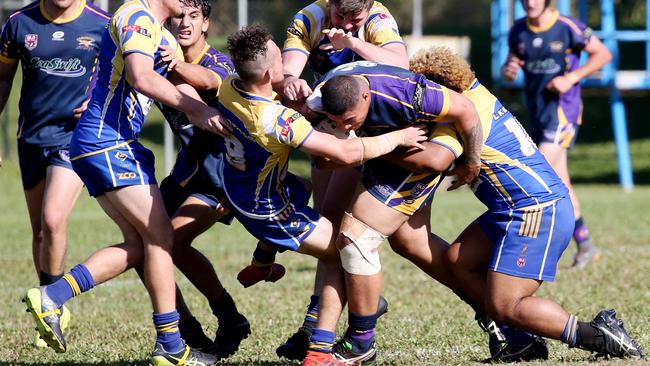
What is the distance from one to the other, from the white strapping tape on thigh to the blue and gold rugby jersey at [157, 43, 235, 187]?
37.4 inches

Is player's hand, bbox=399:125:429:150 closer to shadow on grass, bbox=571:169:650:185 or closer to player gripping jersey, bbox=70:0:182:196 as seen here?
player gripping jersey, bbox=70:0:182:196

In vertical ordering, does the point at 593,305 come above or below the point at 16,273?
above

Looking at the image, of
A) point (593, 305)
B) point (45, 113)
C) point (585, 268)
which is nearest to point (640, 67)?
point (585, 268)

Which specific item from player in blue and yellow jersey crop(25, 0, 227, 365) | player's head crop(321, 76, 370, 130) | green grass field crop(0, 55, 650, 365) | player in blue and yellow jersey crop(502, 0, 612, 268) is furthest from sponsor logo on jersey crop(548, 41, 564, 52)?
player's head crop(321, 76, 370, 130)

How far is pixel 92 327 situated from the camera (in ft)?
23.0

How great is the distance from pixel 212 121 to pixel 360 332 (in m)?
1.24

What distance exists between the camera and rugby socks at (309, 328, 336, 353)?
524 centimetres

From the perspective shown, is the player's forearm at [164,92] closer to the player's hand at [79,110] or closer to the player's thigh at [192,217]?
the player's thigh at [192,217]

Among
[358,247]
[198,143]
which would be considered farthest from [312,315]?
[198,143]

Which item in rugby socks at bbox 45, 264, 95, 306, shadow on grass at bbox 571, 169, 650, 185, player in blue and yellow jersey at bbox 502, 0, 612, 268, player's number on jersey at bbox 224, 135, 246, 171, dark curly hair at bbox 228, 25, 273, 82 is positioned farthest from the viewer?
shadow on grass at bbox 571, 169, 650, 185

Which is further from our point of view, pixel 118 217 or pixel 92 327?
pixel 92 327

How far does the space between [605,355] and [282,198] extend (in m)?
1.75

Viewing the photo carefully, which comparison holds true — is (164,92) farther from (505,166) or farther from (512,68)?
(512,68)

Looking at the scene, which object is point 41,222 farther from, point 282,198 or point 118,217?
point 282,198
